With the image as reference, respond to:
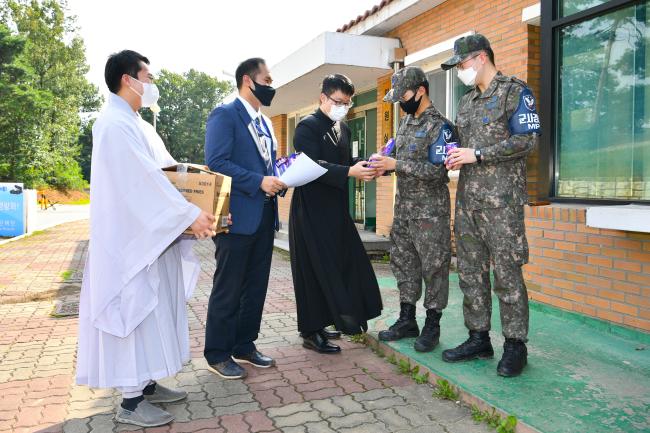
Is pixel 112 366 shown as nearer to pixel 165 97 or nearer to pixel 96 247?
pixel 96 247

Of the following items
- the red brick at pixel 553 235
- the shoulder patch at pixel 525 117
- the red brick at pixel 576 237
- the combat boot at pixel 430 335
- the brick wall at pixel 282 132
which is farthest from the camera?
the brick wall at pixel 282 132

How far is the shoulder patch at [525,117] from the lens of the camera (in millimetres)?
3119

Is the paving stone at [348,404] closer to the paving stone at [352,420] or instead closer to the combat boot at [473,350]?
the paving stone at [352,420]

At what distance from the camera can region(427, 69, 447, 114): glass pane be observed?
7.72 meters

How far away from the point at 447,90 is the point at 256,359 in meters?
5.20

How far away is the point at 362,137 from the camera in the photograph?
10.9m

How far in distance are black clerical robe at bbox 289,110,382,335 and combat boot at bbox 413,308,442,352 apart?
402 mm

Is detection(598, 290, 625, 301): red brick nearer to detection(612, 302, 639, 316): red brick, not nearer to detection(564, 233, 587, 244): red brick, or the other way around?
detection(612, 302, 639, 316): red brick

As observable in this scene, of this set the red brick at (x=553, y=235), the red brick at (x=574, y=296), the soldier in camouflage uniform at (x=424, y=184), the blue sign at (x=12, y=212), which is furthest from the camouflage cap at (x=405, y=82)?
the blue sign at (x=12, y=212)

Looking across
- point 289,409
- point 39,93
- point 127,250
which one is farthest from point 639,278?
point 39,93

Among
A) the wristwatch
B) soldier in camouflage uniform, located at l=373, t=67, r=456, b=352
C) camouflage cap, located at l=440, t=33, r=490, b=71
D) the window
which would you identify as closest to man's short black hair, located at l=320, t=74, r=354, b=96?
soldier in camouflage uniform, located at l=373, t=67, r=456, b=352

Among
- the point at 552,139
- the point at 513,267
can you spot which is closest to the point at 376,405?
the point at 513,267

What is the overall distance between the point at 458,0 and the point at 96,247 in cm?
624

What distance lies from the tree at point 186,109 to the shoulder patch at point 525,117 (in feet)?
185
